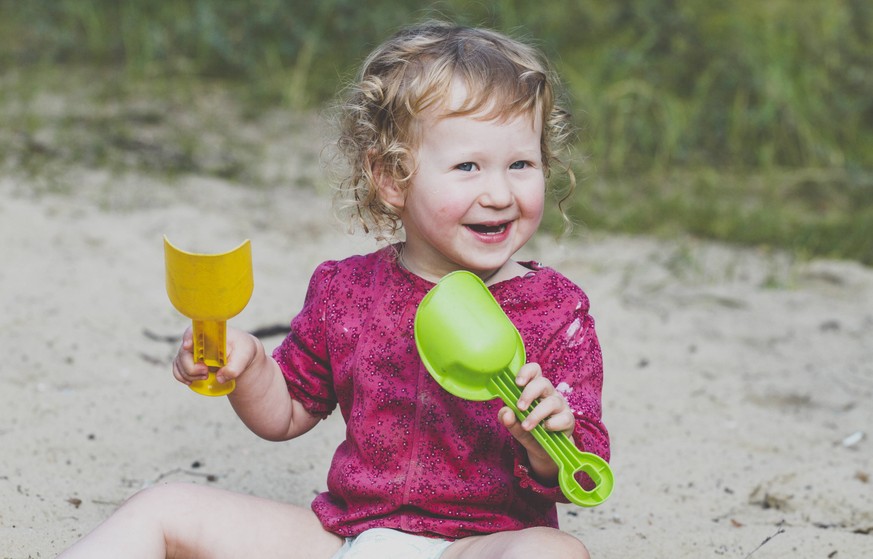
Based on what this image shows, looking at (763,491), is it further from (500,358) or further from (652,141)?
(652,141)

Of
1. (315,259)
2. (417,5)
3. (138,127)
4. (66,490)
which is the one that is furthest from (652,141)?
(66,490)

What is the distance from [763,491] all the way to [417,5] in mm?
3152

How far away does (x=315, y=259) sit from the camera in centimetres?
368

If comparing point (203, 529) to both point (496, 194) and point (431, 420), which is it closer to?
point (431, 420)

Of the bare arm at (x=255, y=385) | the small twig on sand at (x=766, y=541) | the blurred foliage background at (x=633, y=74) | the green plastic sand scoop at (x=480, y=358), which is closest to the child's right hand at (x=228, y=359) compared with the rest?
the bare arm at (x=255, y=385)

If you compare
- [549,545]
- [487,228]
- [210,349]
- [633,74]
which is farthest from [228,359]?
[633,74]

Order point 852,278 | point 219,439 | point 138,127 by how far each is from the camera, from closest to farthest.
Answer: point 219,439 → point 852,278 → point 138,127

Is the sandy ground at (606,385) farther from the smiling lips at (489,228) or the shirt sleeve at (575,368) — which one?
the smiling lips at (489,228)

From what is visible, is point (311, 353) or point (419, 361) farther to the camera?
point (311, 353)

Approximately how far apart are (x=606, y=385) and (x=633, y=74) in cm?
216

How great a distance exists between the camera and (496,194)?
1.70 metres

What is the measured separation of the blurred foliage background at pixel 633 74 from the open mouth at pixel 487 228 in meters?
2.37

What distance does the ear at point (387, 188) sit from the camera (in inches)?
71.5

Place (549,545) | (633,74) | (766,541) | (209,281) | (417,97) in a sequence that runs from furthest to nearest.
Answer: (633,74) < (766,541) < (417,97) < (549,545) < (209,281)
